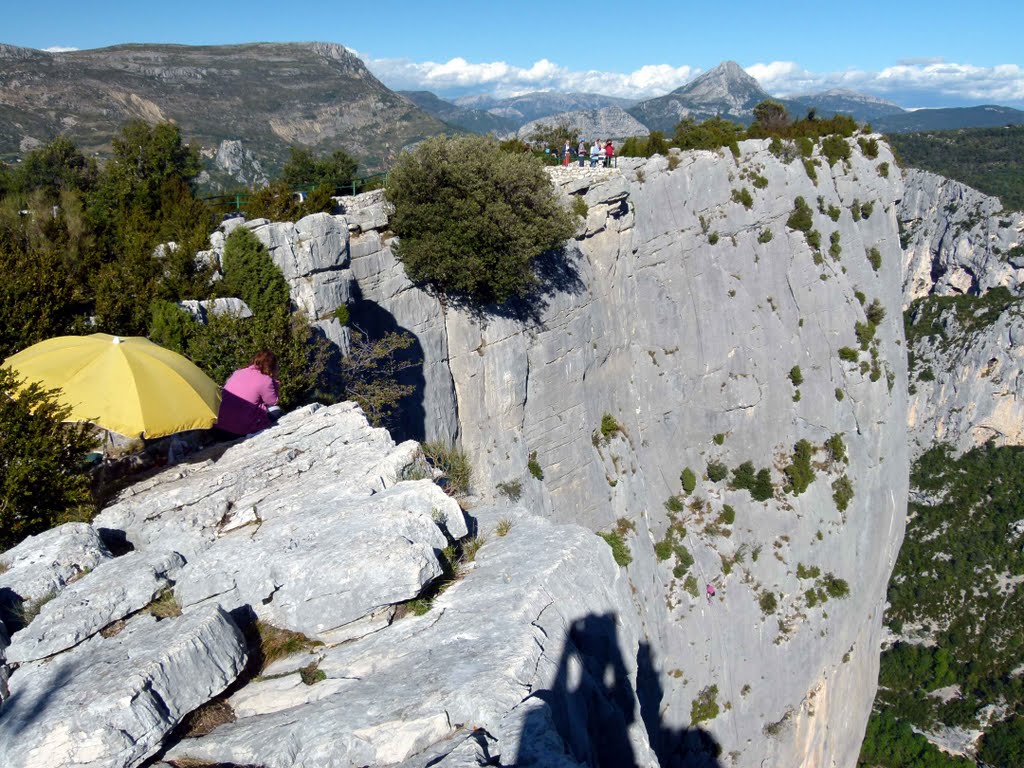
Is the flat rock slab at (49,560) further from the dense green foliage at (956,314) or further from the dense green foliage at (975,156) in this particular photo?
the dense green foliage at (975,156)

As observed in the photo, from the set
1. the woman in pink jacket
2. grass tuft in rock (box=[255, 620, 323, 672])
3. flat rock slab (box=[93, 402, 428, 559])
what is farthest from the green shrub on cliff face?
grass tuft in rock (box=[255, 620, 323, 672])

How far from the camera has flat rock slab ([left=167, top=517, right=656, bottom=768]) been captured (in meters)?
5.36

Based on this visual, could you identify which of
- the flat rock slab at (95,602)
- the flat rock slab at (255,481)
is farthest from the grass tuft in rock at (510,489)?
the flat rock slab at (95,602)

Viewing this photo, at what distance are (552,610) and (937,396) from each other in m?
69.1

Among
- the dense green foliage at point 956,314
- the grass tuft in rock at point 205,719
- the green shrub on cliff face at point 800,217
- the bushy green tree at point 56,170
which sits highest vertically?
the bushy green tree at point 56,170

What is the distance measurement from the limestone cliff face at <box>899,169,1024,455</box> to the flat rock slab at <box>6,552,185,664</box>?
71060mm

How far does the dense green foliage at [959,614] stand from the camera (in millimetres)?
48531

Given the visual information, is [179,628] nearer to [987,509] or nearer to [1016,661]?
[1016,661]

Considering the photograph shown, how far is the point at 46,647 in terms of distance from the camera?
5.75 meters

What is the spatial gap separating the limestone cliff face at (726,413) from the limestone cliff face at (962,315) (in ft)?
111

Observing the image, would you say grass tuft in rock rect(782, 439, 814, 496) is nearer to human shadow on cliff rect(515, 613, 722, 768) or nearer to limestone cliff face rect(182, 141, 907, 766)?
limestone cliff face rect(182, 141, 907, 766)

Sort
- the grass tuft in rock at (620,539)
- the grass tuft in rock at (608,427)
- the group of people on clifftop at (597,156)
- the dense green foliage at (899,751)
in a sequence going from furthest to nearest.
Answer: the dense green foliage at (899,751) < the group of people on clifftop at (597,156) < the grass tuft in rock at (608,427) < the grass tuft in rock at (620,539)

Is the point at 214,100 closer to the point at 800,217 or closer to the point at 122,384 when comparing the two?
the point at 800,217

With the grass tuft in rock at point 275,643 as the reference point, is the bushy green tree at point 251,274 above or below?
above
